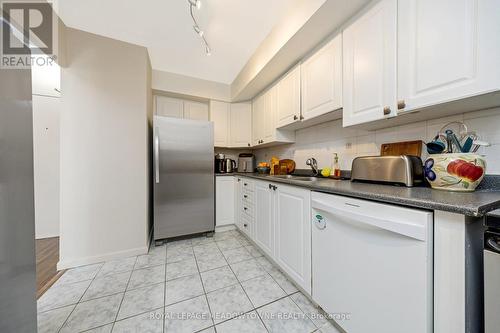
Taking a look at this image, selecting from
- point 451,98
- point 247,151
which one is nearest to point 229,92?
point 247,151

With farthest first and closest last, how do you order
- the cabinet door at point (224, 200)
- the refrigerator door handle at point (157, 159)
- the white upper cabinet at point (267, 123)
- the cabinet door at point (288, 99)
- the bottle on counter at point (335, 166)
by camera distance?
the cabinet door at point (224, 200) < the white upper cabinet at point (267, 123) < the refrigerator door handle at point (157, 159) < the cabinet door at point (288, 99) < the bottle on counter at point (335, 166)

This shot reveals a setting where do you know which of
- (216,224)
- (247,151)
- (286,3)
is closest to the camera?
(286,3)

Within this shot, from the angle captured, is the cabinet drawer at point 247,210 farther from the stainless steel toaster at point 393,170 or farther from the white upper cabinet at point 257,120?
the stainless steel toaster at point 393,170

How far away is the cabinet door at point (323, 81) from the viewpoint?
145 centimetres

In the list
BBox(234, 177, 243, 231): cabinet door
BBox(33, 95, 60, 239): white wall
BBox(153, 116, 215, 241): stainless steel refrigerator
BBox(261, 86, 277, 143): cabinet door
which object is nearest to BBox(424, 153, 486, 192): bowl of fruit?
BBox(261, 86, 277, 143): cabinet door

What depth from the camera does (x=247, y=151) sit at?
3535mm

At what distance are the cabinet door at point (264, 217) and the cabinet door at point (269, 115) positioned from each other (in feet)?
2.62

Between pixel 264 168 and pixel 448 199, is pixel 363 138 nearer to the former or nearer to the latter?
pixel 448 199

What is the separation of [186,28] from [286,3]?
101 cm

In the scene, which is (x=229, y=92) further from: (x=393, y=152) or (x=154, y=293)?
(x=154, y=293)

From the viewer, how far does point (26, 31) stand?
0.77m

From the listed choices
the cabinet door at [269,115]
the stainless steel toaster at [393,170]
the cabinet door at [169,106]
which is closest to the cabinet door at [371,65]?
the stainless steel toaster at [393,170]

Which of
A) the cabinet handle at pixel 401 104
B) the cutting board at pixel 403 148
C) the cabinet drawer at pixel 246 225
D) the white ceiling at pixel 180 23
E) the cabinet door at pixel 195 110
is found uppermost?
the white ceiling at pixel 180 23

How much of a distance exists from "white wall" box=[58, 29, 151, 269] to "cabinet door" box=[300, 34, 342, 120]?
1.82 metres
